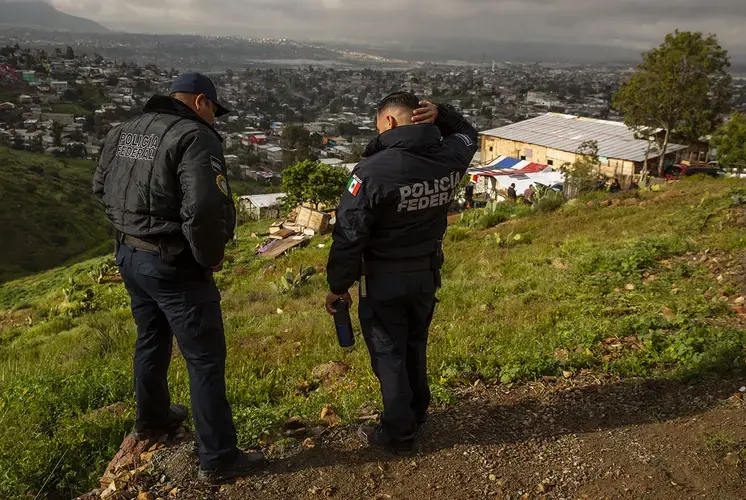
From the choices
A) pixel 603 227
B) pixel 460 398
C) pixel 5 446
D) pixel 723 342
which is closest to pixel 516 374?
pixel 460 398

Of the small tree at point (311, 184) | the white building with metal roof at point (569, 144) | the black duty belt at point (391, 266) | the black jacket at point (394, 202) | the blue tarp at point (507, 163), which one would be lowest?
the small tree at point (311, 184)

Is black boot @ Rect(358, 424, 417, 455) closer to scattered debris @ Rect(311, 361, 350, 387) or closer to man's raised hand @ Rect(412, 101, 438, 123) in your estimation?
scattered debris @ Rect(311, 361, 350, 387)

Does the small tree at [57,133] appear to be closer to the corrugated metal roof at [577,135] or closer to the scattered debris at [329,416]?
the corrugated metal roof at [577,135]

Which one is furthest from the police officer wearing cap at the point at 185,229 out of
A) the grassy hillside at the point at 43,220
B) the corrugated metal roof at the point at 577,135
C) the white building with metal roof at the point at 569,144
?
the grassy hillside at the point at 43,220

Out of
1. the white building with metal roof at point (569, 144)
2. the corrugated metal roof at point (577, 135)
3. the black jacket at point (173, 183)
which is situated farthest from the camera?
the corrugated metal roof at point (577, 135)

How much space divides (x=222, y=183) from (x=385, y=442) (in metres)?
1.50

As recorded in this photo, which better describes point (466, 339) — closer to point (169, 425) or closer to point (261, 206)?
point (169, 425)

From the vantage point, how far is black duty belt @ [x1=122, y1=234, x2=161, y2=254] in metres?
2.49

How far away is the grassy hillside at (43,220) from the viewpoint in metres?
36.1

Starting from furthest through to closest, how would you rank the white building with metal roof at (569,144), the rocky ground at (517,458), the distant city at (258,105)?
the distant city at (258,105) → the white building with metal roof at (569,144) → the rocky ground at (517,458)

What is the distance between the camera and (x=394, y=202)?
256cm

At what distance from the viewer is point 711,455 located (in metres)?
2.61

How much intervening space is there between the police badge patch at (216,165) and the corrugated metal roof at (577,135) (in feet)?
111

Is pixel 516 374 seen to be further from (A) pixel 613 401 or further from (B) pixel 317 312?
(B) pixel 317 312
